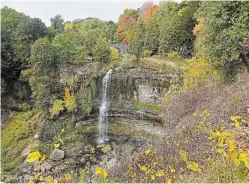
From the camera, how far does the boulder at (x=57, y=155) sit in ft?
42.2

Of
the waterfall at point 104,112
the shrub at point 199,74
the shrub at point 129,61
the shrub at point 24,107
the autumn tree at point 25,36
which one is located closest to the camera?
the shrub at point 199,74

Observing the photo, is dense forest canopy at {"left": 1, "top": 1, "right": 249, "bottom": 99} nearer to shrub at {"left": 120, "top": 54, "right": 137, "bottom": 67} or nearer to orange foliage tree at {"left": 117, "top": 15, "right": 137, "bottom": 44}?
shrub at {"left": 120, "top": 54, "right": 137, "bottom": 67}

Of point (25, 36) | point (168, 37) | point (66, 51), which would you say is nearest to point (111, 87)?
point (66, 51)

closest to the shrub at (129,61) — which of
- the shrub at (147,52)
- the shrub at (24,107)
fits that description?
the shrub at (147,52)

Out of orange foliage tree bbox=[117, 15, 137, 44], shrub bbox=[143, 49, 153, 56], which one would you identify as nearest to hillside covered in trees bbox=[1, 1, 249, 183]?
shrub bbox=[143, 49, 153, 56]

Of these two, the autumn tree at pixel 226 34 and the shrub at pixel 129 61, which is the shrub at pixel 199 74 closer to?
the autumn tree at pixel 226 34

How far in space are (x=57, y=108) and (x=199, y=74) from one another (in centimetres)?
799

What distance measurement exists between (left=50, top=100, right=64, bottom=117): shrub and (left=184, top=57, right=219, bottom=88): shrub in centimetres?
715

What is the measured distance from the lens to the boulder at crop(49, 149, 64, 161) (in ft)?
42.2

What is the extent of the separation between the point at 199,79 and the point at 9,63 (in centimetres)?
1226

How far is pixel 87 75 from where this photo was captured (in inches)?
655

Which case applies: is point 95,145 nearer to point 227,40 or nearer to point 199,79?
point 199,79

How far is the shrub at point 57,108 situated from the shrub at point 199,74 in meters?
7.15

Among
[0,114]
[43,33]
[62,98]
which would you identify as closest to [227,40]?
[62,98]
